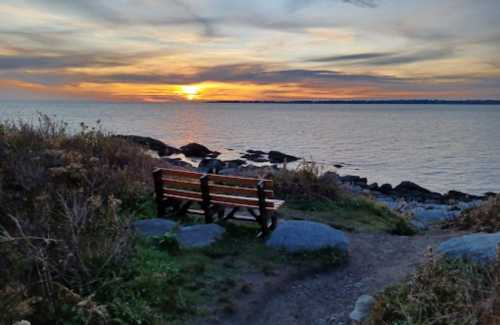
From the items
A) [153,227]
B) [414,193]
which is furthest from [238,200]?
[414,193]

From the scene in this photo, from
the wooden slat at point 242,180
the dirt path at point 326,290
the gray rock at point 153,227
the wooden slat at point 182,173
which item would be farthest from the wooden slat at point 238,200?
the dirt path at point 326,290

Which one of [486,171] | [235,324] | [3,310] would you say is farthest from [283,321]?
[486,171]

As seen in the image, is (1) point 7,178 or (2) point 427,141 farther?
(2) point 427,141

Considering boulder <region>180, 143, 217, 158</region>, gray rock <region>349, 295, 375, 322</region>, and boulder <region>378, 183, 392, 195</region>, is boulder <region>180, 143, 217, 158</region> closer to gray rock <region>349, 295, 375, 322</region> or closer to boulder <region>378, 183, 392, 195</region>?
boulder <region>378, 183, 392, 195</region>

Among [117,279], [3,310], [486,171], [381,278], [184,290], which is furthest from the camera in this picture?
[486,171]

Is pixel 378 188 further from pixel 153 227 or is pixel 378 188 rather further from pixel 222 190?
pixel 153 227

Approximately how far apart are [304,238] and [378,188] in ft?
68.9

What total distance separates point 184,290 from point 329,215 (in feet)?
20.2

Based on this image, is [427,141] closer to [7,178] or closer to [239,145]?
[239,145]

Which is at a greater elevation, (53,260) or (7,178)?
(7,178)

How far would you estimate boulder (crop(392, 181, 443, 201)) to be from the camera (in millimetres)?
26219

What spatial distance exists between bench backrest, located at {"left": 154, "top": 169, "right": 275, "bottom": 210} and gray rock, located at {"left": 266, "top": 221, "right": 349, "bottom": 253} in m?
0.59

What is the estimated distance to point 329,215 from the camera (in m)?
11.6

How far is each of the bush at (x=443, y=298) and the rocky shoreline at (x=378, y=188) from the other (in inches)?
296
